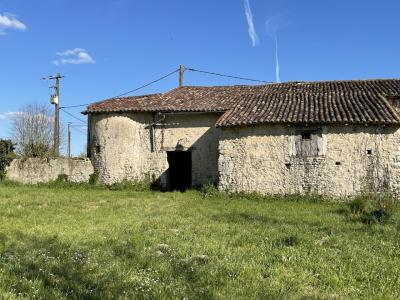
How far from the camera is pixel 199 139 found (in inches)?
762

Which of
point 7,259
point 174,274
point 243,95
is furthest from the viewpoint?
point 243,95

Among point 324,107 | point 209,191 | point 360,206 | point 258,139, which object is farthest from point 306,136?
point 209,191

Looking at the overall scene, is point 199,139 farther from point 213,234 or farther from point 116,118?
point 213,234

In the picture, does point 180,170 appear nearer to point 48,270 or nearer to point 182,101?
point 182,101

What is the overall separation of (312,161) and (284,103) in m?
3.32

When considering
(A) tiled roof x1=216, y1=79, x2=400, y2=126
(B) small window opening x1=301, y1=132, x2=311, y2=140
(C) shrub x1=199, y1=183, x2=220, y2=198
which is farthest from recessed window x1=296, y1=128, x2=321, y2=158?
(C) shrub x1=199, y1=183, x2=220, y2=198

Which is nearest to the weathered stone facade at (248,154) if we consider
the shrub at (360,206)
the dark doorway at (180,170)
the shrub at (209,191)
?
the shrub at (209,191)


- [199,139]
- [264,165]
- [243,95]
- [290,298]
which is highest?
[243,95]

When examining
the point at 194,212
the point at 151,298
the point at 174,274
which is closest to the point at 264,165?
the point at 194,212

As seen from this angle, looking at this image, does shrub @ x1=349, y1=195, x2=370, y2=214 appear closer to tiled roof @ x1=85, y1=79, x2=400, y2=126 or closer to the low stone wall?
tiled roof @ x1=85, y1=79, x2=400, y2=126

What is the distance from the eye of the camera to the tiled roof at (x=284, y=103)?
15.8 m

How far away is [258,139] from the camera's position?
16.5m

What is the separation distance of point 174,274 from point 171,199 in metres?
9.80

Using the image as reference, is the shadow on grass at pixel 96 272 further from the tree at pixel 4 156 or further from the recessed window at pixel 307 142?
the tree at pixel 4 156
